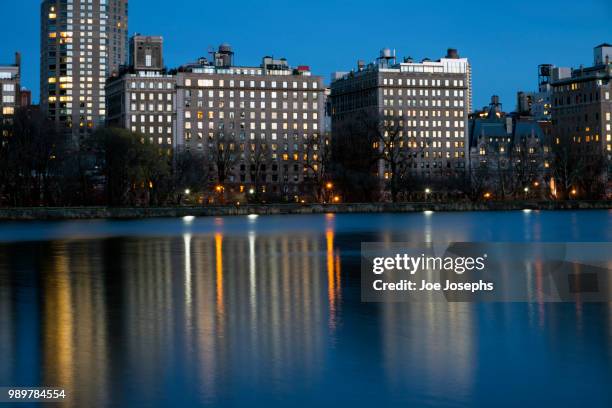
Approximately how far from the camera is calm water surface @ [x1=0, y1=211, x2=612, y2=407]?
632 inches

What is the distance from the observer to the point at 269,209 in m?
136

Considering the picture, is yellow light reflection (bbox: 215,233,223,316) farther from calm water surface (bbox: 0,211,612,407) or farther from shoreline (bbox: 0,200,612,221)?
shoreline (bbox: 0,200,612,221)

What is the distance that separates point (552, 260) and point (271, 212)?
95458 mm

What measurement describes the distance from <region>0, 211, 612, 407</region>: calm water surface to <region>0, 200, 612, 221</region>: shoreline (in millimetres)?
83666

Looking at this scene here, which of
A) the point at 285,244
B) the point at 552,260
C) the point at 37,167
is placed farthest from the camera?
the point at 37,167

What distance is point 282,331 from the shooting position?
872 inches

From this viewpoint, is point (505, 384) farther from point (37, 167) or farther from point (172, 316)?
point (37, 167)

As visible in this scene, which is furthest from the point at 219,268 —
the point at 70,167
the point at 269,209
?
the point at 269,209

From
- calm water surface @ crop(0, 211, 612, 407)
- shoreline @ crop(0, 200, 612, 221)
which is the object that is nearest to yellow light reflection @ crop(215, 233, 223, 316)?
calm water surface @ crop(0, 211, 612, 407)

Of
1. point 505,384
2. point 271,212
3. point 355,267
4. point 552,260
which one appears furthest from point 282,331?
point 271,212

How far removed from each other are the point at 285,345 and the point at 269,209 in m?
116

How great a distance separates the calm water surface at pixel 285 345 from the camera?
16.1m

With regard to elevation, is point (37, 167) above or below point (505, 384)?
above

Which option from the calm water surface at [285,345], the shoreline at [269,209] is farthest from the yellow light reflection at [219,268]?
the shoreline at [269,209]
